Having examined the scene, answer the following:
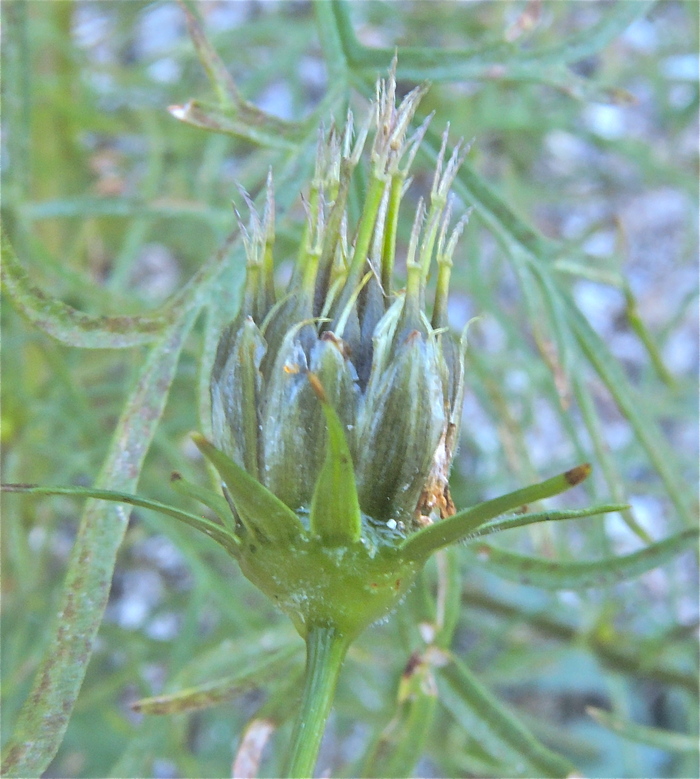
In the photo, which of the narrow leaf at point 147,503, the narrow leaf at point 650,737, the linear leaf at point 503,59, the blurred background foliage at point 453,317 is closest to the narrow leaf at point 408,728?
the blurred background foliage at point 453,317

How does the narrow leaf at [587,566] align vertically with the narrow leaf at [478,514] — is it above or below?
above

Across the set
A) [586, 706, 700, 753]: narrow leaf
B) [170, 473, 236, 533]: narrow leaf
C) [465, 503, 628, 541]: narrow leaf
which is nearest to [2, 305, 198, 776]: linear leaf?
[170, 473, 236, 533]: narrow leaf

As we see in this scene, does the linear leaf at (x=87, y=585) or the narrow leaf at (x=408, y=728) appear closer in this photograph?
the linear leaf at (x=87, y=585)

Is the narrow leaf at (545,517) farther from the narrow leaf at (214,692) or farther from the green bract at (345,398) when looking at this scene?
the narrow leaf at (214,692)

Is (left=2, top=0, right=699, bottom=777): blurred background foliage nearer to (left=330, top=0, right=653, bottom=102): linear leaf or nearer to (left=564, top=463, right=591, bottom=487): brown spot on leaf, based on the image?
(left=330, top=0, right=653, bottom=102): linear leaf

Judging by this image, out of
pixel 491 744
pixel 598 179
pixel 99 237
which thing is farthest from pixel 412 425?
pixel 598 179

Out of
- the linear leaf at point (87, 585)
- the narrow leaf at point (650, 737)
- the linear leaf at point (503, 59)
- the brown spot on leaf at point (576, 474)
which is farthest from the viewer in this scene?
the narrow leaf at point (650, 737)
